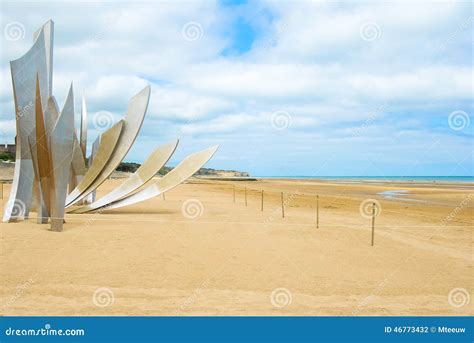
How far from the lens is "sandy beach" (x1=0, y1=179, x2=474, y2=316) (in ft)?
17.9

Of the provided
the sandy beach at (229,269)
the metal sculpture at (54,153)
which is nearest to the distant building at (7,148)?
the metal sculpture at (54,153)

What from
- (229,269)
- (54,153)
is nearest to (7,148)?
(54,153)

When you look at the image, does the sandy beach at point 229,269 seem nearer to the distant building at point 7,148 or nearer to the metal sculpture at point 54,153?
the metal sculpture at point 54,153

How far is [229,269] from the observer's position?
7109 millimetres

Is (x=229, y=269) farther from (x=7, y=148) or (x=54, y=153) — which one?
(x=7, y=148)

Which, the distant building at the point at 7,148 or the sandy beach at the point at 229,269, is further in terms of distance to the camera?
the distant building at the point at 7,148

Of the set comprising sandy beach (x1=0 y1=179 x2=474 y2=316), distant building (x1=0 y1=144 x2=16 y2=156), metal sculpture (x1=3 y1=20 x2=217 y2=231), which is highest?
distant building (x1=0 y1=144 x2=16 y2=156)

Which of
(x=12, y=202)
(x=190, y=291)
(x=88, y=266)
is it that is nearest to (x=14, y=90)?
(x=12, y=202)

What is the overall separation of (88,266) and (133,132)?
21.8 ft

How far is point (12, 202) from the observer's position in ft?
36.0

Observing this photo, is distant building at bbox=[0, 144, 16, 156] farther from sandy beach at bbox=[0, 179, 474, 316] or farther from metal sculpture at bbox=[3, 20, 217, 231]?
sandy beach at bbox=[0, 179, 474, 316]

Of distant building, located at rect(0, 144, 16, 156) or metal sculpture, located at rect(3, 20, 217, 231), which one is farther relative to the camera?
distant building, located at rect(0, 144, 16, 156)

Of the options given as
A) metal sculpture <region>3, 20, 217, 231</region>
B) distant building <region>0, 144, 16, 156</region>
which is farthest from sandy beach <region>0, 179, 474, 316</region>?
distant building <region>0, 144, 16, 156</region>

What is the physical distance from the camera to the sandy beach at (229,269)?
214 inches
